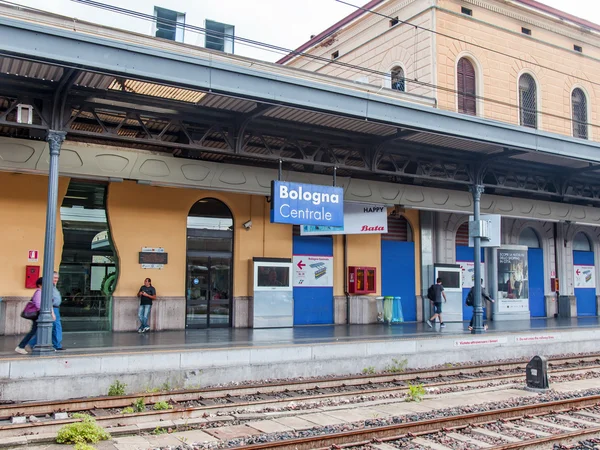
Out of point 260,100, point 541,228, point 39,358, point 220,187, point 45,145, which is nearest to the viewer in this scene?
point 39,358

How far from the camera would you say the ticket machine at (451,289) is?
2081 centimetres

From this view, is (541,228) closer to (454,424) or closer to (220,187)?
(220,187)

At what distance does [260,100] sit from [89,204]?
655 cm

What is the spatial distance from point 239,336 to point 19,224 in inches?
238

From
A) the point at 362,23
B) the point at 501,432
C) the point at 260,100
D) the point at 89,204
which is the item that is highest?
the point at 362,23

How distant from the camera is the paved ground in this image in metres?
13.0

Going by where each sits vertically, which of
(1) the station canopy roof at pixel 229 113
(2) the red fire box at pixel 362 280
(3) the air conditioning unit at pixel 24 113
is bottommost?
(2) the red fire box at pixel 362 280

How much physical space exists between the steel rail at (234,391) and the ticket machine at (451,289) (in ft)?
18.2

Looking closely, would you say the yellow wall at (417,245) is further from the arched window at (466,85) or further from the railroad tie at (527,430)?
the railroad tie at (527,430)

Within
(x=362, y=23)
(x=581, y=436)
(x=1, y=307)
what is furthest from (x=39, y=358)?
(x=362, y=23)

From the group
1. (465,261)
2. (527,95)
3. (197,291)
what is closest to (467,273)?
(465,261)

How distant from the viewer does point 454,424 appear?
8742 millimetres

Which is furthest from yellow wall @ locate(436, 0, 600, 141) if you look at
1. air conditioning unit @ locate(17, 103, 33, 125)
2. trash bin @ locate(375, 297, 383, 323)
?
air conditioning unit @ locate(17, 103, 33, 125)

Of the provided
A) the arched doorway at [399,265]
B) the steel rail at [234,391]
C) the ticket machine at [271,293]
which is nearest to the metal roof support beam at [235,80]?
the steel rail at [234,391]
